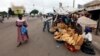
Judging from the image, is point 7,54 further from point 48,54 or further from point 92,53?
point 92,53

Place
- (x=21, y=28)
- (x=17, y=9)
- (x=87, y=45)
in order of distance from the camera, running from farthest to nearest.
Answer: (x=21, y=28) < (x=17, y=9) < (x=87, y=45)

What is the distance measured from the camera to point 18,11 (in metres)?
12.9

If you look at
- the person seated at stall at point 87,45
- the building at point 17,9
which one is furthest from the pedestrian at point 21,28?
the person seated at stall at point 87,45

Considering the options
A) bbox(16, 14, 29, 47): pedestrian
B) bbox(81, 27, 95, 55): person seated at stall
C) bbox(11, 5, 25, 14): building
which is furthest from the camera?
bbox(16, 14, 29, 47): pedestrian

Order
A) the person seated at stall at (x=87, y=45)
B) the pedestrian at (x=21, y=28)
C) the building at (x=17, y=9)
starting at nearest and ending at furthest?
the person seated at stall at (x=87, y=45), the building at (x=17, y=9), the pedestrian at (x=21, y=28)

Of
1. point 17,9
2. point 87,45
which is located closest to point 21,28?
point 17,9

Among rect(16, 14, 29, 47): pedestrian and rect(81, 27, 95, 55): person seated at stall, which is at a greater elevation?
rect(16, 14, 29, 47): pedestrian

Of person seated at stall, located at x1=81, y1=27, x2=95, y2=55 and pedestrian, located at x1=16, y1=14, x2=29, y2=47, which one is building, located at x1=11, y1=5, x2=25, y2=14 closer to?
pedestrian, located at x1=16, y1=14, x2=29, y2=47

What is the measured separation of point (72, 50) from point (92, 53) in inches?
44.3

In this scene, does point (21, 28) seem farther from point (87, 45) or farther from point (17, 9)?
point (87, 45)

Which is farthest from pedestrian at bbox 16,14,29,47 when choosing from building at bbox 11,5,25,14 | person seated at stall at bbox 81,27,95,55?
person seated at stall at bbox 81,27,95,55

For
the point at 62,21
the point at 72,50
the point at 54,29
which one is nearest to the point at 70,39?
the point at 72,50

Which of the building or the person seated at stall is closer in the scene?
the person seated at stall

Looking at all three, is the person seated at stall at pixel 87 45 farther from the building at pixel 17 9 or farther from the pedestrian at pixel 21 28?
the building at pixel 17 9
